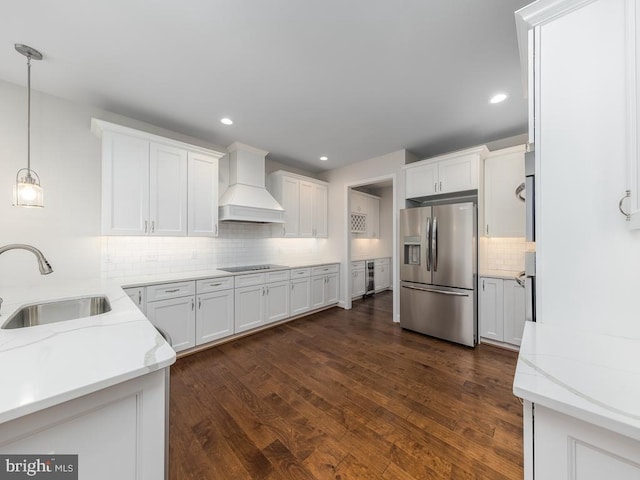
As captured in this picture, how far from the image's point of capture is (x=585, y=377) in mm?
688

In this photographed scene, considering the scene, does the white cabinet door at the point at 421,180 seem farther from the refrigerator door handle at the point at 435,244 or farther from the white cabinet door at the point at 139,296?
the white cabinet door at the point at 139,296

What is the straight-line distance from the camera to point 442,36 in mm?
1674

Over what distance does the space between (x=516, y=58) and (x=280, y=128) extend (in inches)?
92.5

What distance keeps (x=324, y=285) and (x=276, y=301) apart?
1.08 m

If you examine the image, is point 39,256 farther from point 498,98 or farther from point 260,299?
point 498,98

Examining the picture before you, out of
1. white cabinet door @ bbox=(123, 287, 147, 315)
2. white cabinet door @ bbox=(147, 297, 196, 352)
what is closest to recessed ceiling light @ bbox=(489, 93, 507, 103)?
white cabinet door @ bbox=(147, 297, 196, 352)

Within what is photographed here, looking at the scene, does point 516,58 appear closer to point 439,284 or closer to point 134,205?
point 439,284

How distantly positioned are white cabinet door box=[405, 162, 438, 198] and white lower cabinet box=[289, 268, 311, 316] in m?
2.07

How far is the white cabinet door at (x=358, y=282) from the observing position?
16.9 ft

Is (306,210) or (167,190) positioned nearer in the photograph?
(167,190)

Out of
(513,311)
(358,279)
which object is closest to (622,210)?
(513,311)

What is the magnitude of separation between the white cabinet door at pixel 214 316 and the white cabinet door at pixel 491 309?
10.5ft

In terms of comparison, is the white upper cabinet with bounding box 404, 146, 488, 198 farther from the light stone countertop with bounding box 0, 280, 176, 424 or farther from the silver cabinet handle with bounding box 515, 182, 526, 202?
the light stone countertop with bounding box 0, 280, 176, 424

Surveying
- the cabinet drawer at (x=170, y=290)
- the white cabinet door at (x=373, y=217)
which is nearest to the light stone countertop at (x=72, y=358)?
the cabinet drawer at (x=170, y=290)
